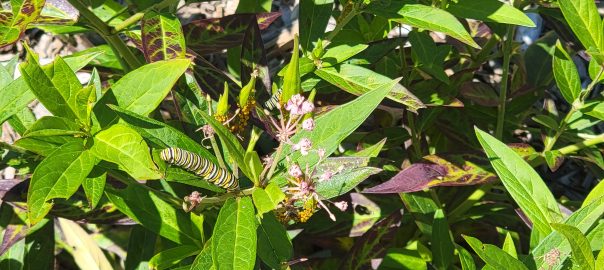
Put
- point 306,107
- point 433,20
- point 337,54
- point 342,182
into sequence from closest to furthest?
1. point 306,107
2. point 342,182
3. point 433,20
4. point 337,54

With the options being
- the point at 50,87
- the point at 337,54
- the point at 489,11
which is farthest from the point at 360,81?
the point at 50,87

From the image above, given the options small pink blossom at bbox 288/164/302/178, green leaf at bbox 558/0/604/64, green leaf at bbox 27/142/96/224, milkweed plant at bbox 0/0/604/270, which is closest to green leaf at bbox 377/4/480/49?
milkweed plant at bbox 0/0/604/270

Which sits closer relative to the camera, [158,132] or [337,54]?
[158,132]

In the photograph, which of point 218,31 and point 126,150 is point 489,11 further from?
point 126,150

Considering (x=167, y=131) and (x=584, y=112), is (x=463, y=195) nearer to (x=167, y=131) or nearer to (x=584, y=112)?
(x=584, y=112)

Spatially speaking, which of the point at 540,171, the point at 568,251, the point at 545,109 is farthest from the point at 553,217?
the point at 540,171

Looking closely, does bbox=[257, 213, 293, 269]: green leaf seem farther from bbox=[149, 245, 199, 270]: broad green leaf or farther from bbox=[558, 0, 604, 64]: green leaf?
bbox=[558, 0, 604, 64]: green leaf
